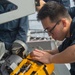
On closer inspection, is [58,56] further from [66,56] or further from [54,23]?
[54,23]

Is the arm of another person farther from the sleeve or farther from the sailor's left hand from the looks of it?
the sleeve

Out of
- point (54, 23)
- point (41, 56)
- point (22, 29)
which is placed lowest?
point (22, 29)

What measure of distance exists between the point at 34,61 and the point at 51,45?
1400mm

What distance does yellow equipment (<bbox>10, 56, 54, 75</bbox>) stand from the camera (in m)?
1.10

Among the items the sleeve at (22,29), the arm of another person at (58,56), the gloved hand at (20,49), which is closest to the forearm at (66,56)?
the arm of another person at (58,56)

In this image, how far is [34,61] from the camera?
47.8 inches

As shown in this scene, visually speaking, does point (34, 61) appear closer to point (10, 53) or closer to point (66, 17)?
point (10, 53)

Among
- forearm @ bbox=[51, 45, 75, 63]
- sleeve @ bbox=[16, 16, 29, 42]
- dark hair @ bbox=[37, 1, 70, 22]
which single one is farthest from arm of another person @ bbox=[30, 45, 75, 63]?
sleeve @ bbox=[16, 16, 29, 42]

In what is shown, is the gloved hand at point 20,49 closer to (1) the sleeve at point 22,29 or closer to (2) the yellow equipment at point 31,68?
(2) the yellow equipment at point 31,68

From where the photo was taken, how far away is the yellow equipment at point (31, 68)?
1.10 metres

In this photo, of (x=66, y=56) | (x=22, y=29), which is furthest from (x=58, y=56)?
(x=22, y=29)

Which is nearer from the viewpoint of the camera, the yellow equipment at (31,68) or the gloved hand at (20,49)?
the yellow equipment at (31,68)

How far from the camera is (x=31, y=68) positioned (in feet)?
3.68

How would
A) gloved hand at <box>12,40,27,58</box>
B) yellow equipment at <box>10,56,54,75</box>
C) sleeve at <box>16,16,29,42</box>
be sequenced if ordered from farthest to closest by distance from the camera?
sleeve at <box>16,16,29,42</box> < gloved hand at <box>12,40,27,58</box> < yellow equipment at <box>10,56,54,75</box>
